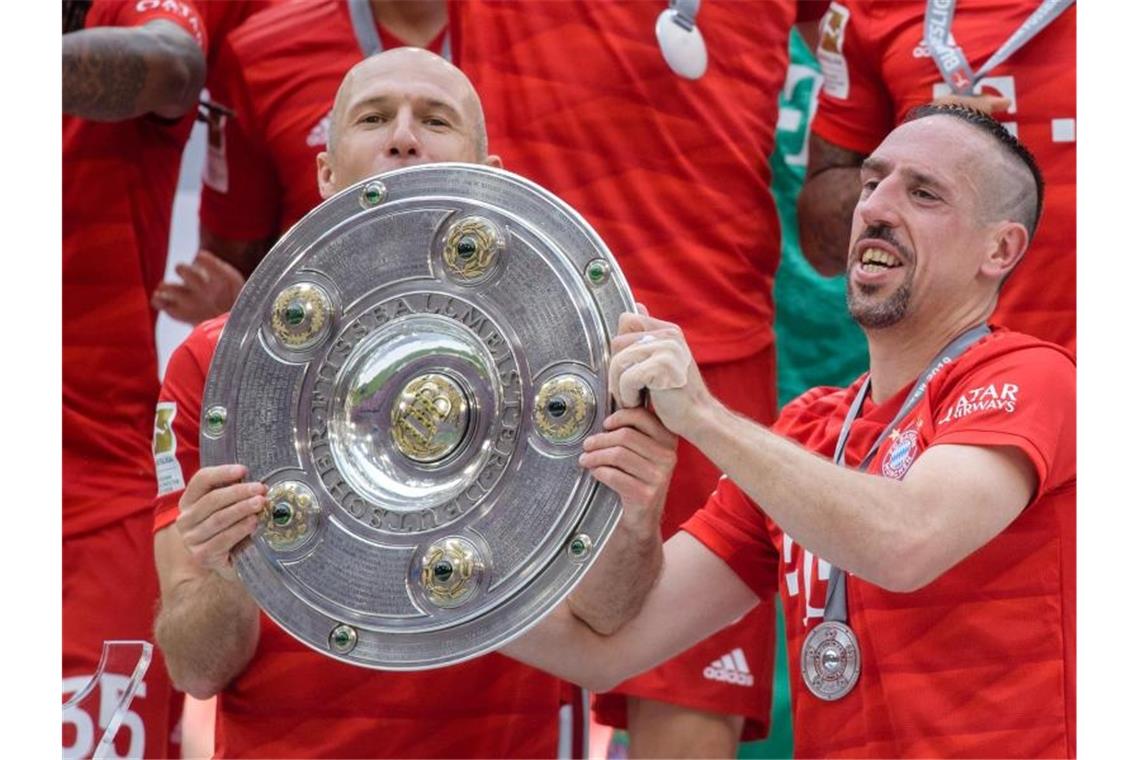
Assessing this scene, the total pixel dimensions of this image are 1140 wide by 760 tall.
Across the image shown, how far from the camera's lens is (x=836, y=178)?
10.4 ft

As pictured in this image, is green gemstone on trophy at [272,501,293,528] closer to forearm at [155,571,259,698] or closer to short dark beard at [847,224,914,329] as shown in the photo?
forearm at [155,571,259,698]

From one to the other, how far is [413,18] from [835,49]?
70cm

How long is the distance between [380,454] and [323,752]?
502mm

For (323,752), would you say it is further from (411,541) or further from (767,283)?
→ (767,283)

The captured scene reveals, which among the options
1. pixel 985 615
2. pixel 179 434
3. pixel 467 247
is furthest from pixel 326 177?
pixel 985 615

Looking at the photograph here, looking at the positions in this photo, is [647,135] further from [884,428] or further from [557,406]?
[557,406]

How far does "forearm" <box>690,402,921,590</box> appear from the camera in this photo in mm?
2303

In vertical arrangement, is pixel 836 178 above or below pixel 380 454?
above

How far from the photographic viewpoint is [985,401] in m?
2.46

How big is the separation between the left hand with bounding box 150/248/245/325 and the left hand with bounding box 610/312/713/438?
1229 mm

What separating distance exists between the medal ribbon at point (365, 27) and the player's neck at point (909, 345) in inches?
46.7

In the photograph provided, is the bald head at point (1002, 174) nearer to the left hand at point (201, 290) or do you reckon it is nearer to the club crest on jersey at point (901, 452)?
the club crest on jersey at point (901, 452)
